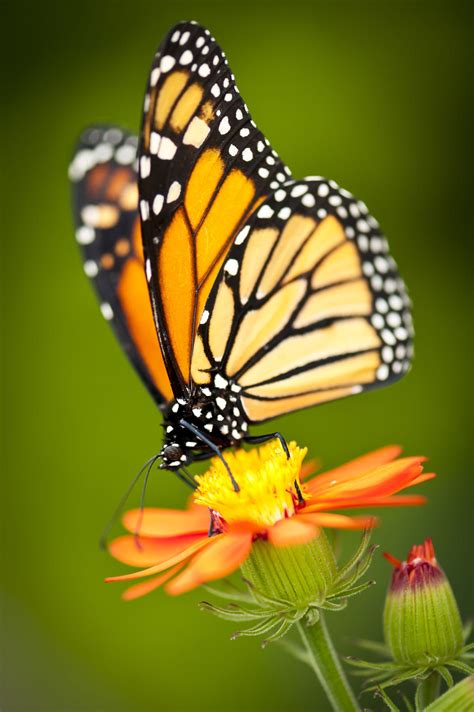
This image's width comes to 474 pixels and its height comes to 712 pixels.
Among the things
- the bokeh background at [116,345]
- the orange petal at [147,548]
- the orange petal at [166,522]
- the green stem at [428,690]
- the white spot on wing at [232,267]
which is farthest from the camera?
the bokeh background at [116,345]

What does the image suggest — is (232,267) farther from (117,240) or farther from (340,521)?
(340,521)

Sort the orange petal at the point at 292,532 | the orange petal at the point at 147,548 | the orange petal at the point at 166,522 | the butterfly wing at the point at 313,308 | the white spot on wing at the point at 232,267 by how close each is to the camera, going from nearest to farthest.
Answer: the orange petal at the point at 292,532 < the orange petal at the point at 147,548 < the orange petal at the point at 166,522 < the white spot on wing at the point at 232,267 < the butterfly wing at the point at 313,308

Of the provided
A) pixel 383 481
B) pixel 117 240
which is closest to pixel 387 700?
pixel 383 481

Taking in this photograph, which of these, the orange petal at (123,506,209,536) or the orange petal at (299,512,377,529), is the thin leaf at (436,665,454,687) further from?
the orange petal at (123,506,209,536)

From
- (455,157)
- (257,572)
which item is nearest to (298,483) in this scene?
(257,572)

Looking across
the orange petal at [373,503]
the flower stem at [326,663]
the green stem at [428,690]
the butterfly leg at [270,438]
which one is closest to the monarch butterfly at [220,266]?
the butterfly leg at [270,438]

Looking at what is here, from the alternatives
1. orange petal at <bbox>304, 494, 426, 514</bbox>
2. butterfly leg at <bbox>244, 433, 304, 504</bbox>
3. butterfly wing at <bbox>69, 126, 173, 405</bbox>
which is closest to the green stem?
orange petal at <bbox>304, 494, 426, 514</bbox>

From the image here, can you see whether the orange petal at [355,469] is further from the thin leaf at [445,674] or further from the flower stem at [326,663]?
the thin leaf at [445,674]

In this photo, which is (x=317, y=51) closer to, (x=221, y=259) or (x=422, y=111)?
(x=422, y=111)
